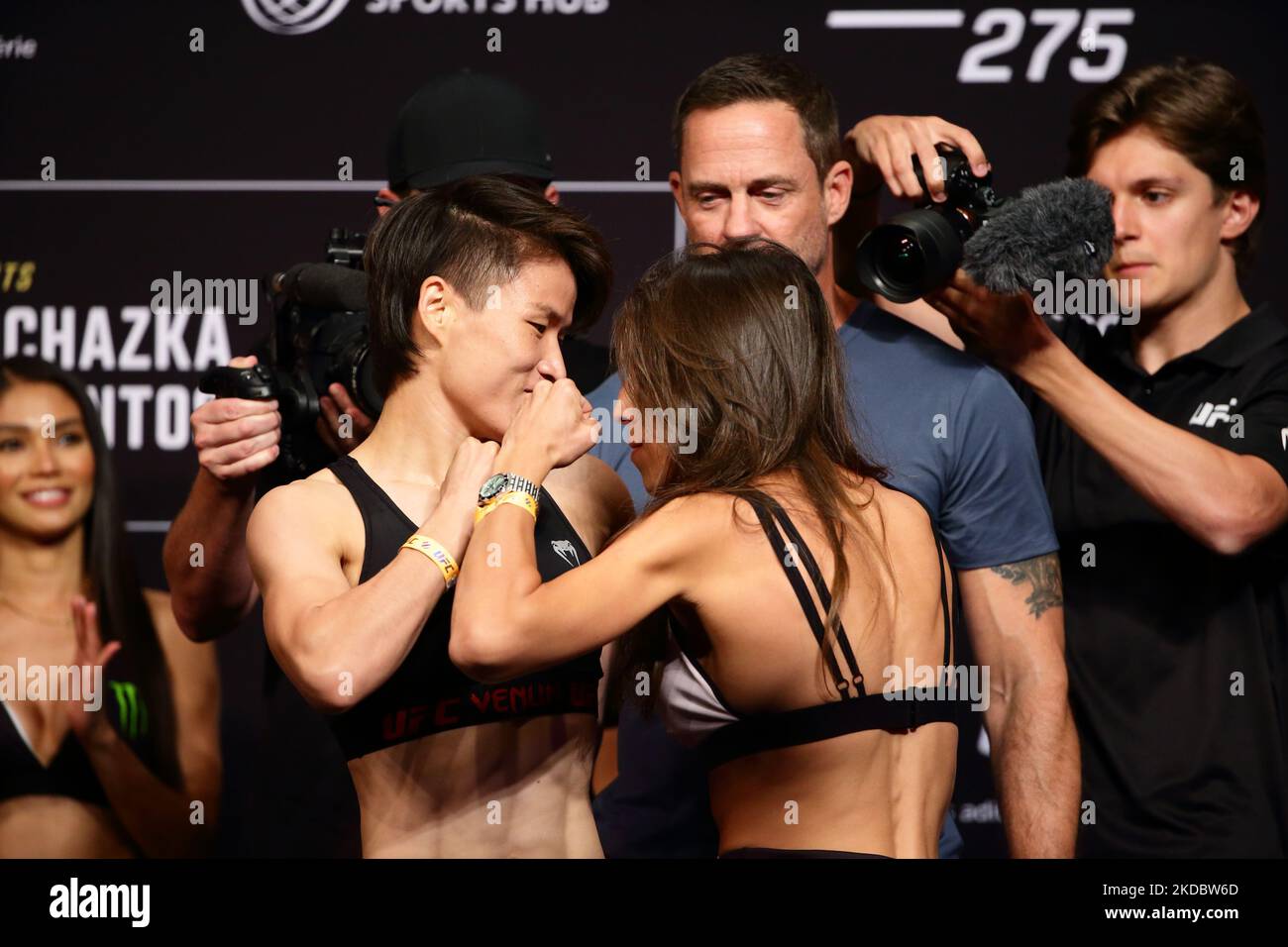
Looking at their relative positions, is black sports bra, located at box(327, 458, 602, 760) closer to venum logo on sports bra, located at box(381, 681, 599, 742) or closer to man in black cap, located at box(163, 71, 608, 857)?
venum logo on sports bra, located at box(381, 681, 599, 742)

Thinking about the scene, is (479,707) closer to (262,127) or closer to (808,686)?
(808,686)

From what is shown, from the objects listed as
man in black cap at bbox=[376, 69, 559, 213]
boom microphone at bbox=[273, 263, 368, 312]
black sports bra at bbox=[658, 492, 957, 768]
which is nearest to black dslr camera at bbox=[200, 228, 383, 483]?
boom microphone at bbox=[273, 263, 368, 312]

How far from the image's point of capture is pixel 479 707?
1.77m

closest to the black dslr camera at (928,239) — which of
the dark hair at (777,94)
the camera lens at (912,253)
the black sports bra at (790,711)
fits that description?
the camera lens at (912,253)

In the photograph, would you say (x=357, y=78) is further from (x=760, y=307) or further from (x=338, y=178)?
(x=760, y=307)

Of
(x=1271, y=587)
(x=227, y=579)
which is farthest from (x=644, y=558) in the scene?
(x=1271, y=587)

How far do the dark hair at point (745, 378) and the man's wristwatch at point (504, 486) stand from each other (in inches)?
6.1

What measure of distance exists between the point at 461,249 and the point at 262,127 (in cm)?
164

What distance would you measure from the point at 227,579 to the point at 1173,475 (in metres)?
1.45

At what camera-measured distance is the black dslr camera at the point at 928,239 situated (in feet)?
6.55

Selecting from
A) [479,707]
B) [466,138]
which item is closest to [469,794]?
[479,707]

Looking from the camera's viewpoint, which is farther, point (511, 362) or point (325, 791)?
point (325, 791)

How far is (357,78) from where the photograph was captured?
10.7 ft
